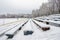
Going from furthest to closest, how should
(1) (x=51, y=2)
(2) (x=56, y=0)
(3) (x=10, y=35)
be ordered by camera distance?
(1) (x=51, y=2), (2) (x=56, y=0), (3) (x=10, y=35)

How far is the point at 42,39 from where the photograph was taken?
14.7 ft

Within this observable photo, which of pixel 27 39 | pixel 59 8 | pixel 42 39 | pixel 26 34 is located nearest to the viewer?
pixel 42 39

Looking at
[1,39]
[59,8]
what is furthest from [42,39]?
[59,8]

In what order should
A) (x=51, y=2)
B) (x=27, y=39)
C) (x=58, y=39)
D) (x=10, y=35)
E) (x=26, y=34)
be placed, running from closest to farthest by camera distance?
(x=58, y=39) → (x=27, y=39) → (x=10, y=35) → (x=26, y=34) → (x=51, y=2)

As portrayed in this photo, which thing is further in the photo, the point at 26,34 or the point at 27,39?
the point at 26,34

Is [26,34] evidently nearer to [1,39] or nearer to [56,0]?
[1,39]

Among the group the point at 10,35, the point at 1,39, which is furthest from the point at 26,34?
the point at 1,39

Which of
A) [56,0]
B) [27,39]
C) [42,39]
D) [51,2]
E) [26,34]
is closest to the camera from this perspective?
[42,39]

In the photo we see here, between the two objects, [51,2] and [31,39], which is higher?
[51,2]

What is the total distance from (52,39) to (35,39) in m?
0.74

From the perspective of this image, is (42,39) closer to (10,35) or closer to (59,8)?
(10,35)

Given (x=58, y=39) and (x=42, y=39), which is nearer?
(x=58, y=39)

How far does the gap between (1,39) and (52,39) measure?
8.03 ft

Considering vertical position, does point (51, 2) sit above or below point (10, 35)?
above
